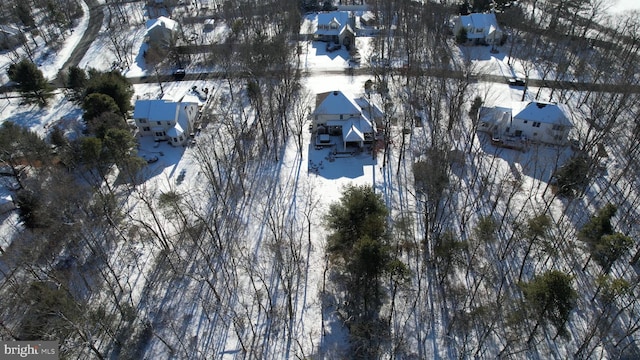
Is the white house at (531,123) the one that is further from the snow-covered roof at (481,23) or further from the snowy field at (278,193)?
the snow-covered roof at (481,23)

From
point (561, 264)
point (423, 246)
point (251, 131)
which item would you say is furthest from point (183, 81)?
point (561, 264)

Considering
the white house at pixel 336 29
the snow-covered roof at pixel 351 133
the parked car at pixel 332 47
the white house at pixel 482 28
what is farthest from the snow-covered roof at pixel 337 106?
the white house at pixel 482 28

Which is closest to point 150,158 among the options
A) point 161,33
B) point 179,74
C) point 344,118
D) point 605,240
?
point 179,74

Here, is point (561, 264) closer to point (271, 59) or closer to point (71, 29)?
point (271, 59)

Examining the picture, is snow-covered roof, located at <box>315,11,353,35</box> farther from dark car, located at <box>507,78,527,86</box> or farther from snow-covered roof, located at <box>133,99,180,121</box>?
snow-covered roof, located at <box>133,99,180,121</box>

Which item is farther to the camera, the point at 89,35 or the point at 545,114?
the point at 89,35

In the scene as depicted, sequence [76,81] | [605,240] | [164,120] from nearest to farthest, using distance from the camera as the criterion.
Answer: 1. [605,240]
2. [164,120]
3. [76,81]

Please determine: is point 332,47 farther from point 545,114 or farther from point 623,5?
point 623,5
